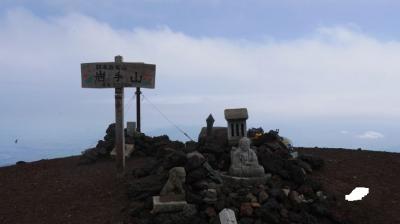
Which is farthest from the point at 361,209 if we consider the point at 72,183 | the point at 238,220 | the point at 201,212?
the point at 72,183

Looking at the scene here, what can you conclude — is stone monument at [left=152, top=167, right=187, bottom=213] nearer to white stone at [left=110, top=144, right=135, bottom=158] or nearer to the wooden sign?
the wooden sign

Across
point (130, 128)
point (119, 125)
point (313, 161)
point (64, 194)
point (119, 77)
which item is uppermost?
point (119, 77)

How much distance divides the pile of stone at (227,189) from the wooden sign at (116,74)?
7.49ft

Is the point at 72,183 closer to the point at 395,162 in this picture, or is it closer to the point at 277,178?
the point at 277,178

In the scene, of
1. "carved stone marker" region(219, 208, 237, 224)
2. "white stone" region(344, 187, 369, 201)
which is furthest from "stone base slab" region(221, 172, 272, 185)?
"white stone" region(344, 187, 369, 201)

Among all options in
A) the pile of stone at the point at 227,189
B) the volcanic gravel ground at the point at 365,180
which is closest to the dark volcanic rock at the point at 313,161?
the volcanic gravel ground at the point at 365,180

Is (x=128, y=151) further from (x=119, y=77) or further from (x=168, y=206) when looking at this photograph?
(x=168, y=206)

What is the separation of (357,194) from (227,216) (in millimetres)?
4425

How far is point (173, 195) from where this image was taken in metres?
10.8

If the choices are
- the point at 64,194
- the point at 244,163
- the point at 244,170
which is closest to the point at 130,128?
the point at 64,194

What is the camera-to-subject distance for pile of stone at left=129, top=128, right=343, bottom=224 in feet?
33.7

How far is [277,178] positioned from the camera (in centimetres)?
1217

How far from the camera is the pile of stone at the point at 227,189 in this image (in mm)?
10273

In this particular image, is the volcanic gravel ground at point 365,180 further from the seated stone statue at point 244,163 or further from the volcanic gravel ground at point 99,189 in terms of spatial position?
the seated stone statue at point 244,163
